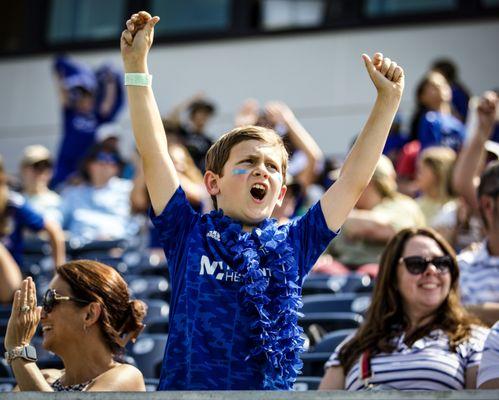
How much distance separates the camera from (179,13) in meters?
12.1

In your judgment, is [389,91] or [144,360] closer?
[389,91]

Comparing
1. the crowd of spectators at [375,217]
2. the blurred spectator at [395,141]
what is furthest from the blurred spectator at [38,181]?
the blurred spectator at [395,141]

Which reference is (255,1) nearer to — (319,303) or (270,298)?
(319,303)

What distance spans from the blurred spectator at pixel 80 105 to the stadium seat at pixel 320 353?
225 inches

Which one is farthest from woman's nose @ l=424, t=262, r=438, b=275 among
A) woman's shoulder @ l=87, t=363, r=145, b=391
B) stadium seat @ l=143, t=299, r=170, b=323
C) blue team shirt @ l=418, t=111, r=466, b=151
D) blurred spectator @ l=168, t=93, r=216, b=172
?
blurred spectator @ l=168, t=93, r=216, b=172

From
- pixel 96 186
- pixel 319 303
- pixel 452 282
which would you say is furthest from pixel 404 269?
pixel 96 186

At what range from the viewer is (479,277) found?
489cm

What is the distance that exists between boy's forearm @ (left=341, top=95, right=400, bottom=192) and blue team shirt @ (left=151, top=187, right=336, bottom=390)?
148 mm

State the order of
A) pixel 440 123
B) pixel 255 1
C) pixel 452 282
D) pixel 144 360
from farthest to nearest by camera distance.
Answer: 1. pixel 255 1
2. pixel 440 123
3. pixel 144 360
4. pixel 452 282

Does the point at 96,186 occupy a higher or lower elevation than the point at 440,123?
lower

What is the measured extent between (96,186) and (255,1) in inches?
141

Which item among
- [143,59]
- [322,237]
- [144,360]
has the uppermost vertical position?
[143,59]

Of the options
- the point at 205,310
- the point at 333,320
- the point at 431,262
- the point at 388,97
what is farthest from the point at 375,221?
the point at 205,310

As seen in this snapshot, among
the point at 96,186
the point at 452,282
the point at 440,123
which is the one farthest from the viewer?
the point at 96,186
